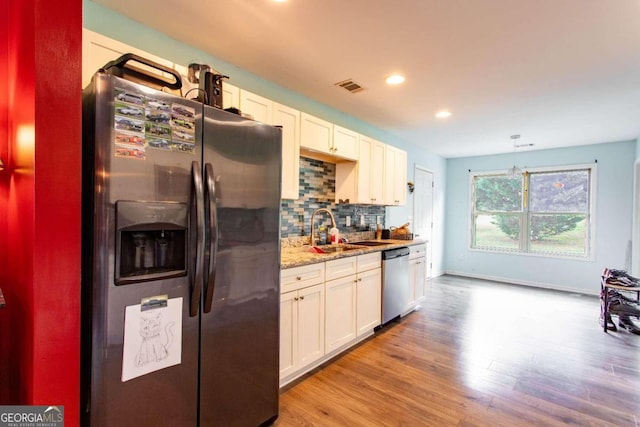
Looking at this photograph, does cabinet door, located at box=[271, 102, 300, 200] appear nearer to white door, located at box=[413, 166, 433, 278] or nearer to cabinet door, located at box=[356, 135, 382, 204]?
cabinet door, located at box=[356, 135, 382, 204]

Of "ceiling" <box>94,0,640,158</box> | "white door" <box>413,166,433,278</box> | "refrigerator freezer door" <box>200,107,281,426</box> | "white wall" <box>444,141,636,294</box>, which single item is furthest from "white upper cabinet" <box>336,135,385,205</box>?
"white wall" <box>444,141,636,294</box>

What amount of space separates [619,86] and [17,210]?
4.44 meters

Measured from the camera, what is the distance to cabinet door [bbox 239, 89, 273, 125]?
7.28 feet

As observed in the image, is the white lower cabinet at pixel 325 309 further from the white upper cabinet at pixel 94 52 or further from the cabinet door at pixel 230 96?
the white upper cabinet at pixel 94 52

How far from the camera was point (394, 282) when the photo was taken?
11.3 feet

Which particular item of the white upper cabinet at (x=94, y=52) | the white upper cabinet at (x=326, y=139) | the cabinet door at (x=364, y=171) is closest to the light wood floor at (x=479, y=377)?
the cabinet door at (x=364, y=171)

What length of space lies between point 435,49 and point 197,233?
2083 millimetres

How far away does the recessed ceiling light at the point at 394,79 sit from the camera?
2723 mm

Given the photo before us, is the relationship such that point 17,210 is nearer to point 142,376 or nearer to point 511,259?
point 142,376

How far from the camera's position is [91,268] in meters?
1.19

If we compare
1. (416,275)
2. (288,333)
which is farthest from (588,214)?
(288,333)

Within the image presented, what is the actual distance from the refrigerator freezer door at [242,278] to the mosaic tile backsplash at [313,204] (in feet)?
3.73

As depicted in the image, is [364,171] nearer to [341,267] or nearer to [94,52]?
[341,267]

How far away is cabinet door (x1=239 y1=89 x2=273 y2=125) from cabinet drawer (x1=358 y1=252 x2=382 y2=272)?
1.50 m
